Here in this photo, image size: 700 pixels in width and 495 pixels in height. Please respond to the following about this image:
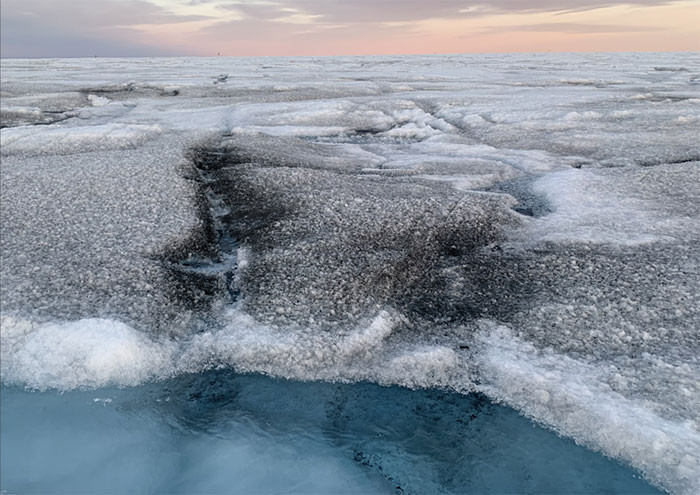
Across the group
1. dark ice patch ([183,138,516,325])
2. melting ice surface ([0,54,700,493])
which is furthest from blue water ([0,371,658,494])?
dark ice patch ([183,138,516,325])

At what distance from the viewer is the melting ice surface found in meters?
2.39

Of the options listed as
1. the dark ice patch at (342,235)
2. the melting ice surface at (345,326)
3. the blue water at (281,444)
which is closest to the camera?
the blue water at (281,444)

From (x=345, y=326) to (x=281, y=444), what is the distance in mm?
889

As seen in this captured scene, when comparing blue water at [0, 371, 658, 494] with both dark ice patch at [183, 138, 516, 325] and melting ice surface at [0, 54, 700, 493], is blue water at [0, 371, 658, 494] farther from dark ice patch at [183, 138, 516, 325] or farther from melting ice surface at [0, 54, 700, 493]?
dark ice patch at [183, 138, 516, 325]

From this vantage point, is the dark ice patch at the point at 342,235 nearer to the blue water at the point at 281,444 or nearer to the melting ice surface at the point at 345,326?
the melting ice surface at the point at 345,326

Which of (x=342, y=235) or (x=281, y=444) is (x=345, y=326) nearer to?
(x=281, y=444)

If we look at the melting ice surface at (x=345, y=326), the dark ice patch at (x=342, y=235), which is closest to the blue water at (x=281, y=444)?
the melting ice surface at (x=345, y=326)

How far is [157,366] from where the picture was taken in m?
2.91

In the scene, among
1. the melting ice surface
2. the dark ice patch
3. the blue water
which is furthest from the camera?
the dark ice patch

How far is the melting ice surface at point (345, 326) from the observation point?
239cm

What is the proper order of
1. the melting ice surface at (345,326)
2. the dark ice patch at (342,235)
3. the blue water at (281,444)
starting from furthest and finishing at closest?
the dark ice patch at (342,235) → the melting ice surface at (345,326) → the blue water at (281,444)

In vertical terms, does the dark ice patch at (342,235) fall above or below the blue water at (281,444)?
above

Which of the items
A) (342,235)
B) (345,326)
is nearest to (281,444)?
(345,326)

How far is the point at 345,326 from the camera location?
3.21m
